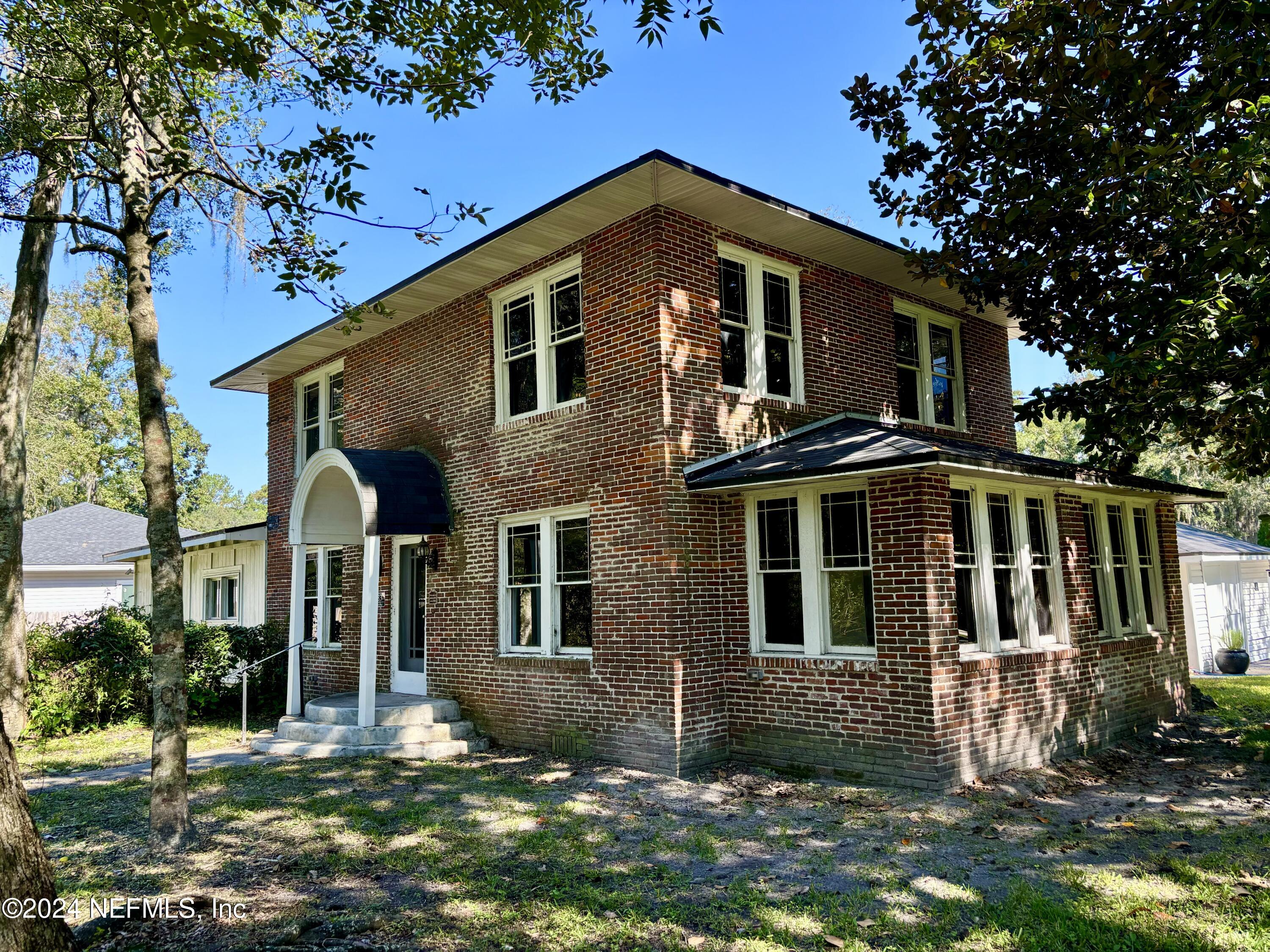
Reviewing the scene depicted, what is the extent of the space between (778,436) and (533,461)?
3.21 m

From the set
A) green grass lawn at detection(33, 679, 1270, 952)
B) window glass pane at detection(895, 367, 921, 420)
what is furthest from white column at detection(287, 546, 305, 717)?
window glass pane at detection(895, 367, 921, 420)

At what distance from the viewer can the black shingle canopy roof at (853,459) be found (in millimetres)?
8086

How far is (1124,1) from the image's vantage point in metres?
7.28

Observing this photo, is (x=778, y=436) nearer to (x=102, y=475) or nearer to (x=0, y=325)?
(x=0, y=325)

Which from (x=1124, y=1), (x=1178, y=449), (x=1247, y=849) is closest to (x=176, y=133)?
(x=1124, y=1)

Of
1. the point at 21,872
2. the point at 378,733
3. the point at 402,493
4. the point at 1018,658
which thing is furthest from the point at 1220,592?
the point at 21,872

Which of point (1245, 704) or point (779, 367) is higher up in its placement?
point (779, 367)

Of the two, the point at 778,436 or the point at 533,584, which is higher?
the point at 778,436

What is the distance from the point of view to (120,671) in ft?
43.7

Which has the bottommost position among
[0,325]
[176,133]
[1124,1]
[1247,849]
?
[1247,849]

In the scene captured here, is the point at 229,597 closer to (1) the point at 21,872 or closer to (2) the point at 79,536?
(2) the point at 79,536

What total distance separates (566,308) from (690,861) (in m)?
7.12

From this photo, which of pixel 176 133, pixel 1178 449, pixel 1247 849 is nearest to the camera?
pixel 1247 849

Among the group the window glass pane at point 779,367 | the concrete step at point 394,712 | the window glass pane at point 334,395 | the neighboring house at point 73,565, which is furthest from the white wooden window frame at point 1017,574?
the neighboring house at point 73,565
